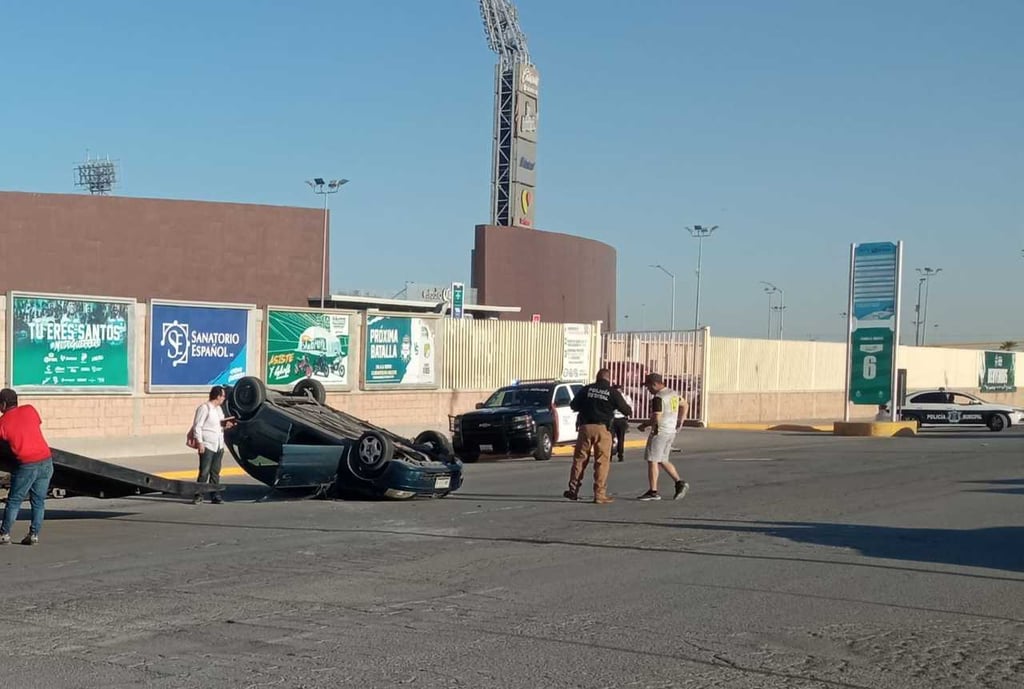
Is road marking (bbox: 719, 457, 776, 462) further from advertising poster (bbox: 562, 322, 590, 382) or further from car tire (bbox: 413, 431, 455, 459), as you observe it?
advertising poster (bbox: 562, 322, 590, 382)

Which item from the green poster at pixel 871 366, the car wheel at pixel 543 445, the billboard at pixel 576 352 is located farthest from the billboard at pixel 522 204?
the car wheel at pixel 543 445

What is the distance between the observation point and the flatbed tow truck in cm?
1241

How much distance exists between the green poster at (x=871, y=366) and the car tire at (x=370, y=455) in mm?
26079

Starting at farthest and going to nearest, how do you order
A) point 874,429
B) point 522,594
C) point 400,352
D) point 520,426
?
1. point 874,429
2. point 400,352
3. point 520,426
4. point 522,594

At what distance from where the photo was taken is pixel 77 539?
1262 centimetres

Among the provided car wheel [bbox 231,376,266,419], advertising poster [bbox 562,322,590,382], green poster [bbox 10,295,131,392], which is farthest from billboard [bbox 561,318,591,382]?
car wheel [bbox 231,376,266,419]

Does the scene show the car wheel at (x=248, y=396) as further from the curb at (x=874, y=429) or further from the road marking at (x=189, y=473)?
the curb at (x=874, y=429)

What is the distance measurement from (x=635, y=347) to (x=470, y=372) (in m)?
8.38

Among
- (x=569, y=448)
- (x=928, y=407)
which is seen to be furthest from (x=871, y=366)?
(x=569, y=448)

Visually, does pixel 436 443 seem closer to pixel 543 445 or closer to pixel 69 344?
pixel 543 445

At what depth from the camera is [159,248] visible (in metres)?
69.3

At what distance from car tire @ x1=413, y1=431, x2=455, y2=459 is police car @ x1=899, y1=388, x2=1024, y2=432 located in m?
27.2

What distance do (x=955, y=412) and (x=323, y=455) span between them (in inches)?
1194

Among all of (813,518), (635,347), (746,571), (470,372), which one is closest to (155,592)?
(746,571)
